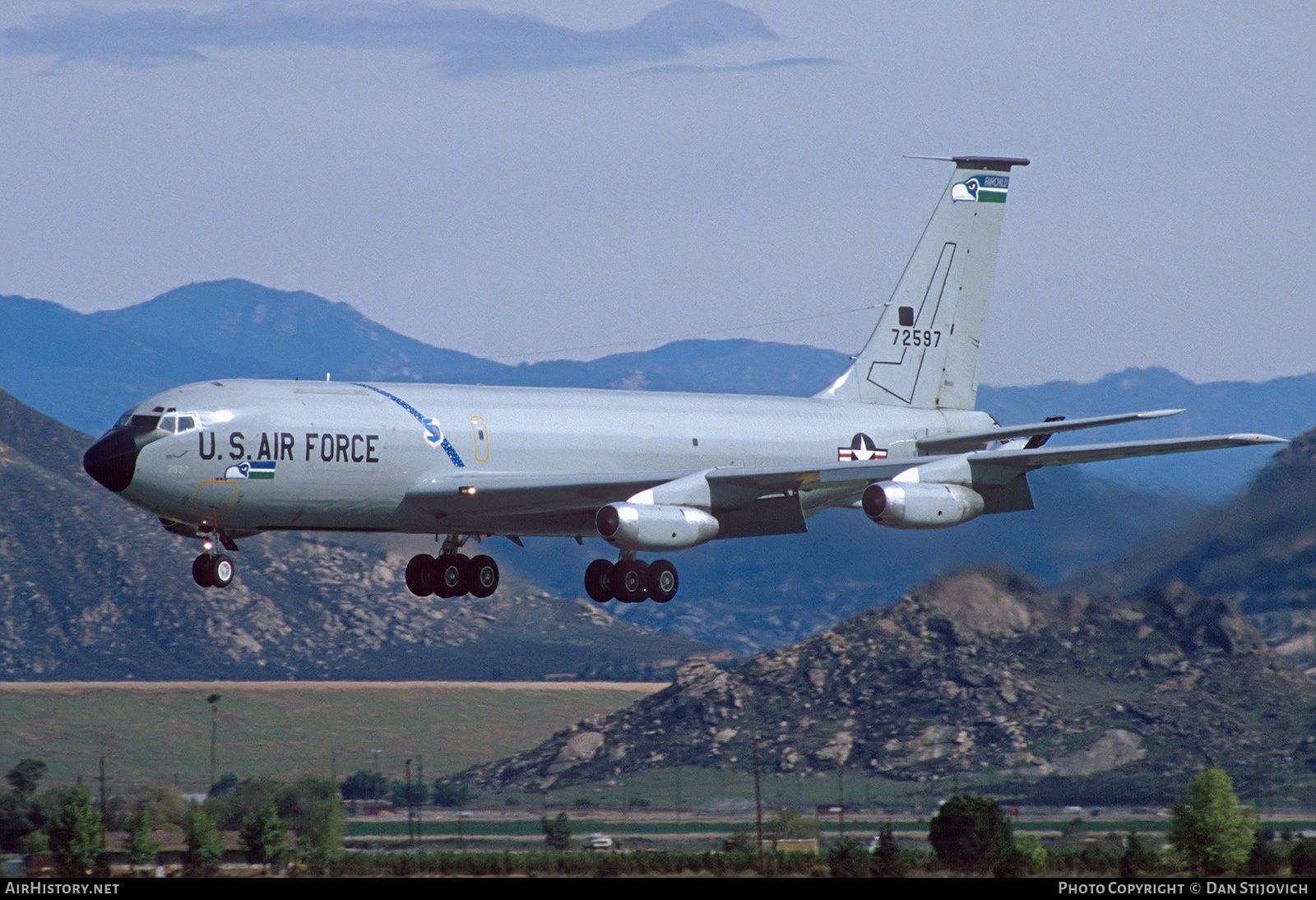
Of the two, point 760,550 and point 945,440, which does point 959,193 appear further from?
point 760,550

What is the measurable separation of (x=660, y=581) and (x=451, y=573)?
688 cm

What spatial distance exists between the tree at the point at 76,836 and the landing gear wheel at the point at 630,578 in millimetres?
52332

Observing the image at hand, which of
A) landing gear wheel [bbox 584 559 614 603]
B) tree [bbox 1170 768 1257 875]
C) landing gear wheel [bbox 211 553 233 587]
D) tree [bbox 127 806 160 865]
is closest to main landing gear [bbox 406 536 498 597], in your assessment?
landing gear wheel [bbox 584 559 614 603]

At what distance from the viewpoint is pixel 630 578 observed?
5522 cm

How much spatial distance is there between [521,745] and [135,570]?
6622 cm

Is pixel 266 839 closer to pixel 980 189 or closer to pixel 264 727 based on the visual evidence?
pixel 264 727

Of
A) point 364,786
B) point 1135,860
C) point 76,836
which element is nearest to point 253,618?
point 364,786

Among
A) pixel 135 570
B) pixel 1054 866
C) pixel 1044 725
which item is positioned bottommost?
pixel 1054 866

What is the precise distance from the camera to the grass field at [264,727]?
129 meters

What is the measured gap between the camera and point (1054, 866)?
89000 mm

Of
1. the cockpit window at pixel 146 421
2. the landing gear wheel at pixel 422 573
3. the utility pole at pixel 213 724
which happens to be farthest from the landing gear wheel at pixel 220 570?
the utility pole at pixel 213 724

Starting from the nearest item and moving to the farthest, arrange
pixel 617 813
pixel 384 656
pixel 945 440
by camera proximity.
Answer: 1. pixel 945 440
2. pixel 617 813
3. pixel 384 656

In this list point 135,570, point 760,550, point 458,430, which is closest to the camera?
point 458,430

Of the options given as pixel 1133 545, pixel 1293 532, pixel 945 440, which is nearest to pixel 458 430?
pixel 945 440
